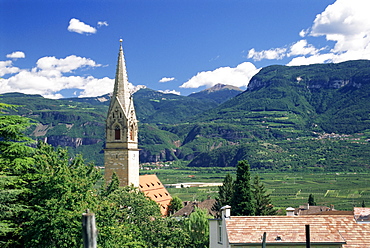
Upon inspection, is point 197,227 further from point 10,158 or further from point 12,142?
point 12,142

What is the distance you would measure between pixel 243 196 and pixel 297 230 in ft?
77.1

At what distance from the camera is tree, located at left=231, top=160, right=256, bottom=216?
49.3 meters

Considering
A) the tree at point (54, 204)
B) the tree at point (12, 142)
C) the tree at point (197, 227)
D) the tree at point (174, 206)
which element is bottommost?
the tree at point (174, 206)

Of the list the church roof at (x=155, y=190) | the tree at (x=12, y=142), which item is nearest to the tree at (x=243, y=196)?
the tree at (x=12, y=142)

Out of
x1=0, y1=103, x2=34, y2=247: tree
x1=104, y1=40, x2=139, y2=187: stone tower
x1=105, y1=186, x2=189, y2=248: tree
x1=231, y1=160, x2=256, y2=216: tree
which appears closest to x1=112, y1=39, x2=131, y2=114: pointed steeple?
x1=104, y1=40, x2=139, y2=187: stone tower

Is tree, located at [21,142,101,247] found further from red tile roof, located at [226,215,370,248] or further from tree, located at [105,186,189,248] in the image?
tree, located at [105,186,189,248]

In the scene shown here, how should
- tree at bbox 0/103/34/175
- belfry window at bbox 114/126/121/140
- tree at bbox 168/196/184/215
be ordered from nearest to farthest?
tree at bbox 0/103/34/175, belfry window at bbox 114/126/121/140, tree at bbox 168/196/184/215

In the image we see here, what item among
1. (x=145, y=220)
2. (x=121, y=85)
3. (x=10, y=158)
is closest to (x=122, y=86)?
(x=121, y=85)

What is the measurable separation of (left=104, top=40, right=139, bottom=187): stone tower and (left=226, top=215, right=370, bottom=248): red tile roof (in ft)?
110

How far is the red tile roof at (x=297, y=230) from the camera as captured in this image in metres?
25.4

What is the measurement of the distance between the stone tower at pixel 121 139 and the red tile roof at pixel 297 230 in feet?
110

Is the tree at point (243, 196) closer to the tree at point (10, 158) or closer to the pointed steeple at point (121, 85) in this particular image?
the pointed steeple at point (121, 85)

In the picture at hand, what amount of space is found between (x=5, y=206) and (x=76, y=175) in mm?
8549

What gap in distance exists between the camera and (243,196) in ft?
163
